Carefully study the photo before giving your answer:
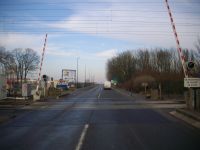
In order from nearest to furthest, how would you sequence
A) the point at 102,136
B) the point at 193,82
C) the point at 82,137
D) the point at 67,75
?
the point at 82,137
the point at 102,136
the point at 193,82
the point at 67,75

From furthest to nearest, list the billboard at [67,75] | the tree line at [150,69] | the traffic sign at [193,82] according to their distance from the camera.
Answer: the billboard at [67,75]
the tree line at [150,69]
the traffic sign at [193,82]

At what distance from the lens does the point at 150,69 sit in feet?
220

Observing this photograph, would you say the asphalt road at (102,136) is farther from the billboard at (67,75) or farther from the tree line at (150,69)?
the billboard at (67,75)

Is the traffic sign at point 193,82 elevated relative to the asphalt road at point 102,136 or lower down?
elevated

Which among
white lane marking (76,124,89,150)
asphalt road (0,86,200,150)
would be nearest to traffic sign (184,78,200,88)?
asphalt road (0,86,200,150)

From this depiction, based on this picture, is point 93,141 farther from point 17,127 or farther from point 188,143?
point 17,127

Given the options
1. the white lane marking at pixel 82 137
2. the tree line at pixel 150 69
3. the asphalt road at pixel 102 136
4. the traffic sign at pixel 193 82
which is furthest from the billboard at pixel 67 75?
the white lane marking at pixel 82 137

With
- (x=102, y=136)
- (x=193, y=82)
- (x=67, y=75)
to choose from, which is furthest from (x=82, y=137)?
(x=67, y=75)

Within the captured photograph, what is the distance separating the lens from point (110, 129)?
1347cm

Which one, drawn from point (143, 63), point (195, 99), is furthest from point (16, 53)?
point (195, 99)

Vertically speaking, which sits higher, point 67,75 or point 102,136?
point 67,75

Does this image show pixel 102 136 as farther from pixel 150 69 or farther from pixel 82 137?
pixel 150 69

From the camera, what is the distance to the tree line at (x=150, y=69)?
156 feet

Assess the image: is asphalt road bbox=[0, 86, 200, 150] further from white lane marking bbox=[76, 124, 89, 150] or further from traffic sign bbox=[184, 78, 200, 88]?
traffic sign bbox=[184, 78, 200, 88]
